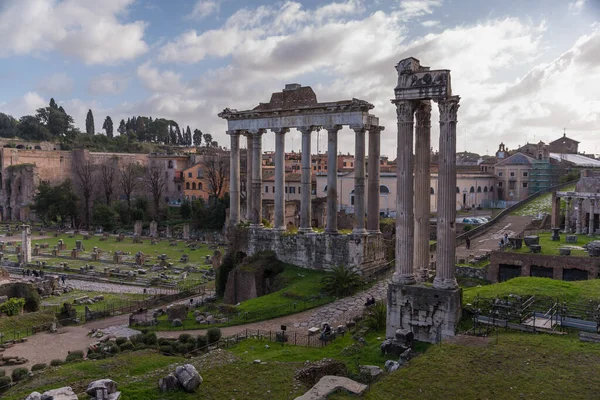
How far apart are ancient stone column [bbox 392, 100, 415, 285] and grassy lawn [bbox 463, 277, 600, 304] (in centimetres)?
215

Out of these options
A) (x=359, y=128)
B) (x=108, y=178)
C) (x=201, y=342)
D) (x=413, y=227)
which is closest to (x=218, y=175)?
(x=108, y=178)

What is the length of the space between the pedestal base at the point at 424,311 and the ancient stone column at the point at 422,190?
5.66 ft

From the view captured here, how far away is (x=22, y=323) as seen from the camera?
22.8m

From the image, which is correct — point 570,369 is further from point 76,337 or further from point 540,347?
point 76,337

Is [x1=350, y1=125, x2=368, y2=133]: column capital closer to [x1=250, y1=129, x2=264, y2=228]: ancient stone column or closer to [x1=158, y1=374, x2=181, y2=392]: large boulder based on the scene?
Answer: [x1=250, y1=129, x2=264, y2=228]: ancient stone column

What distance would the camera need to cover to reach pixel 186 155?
3278 inches

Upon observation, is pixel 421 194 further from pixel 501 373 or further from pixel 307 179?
pixel 307 179

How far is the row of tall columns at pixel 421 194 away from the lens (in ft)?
49.7

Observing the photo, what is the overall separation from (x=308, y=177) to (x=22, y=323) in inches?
558

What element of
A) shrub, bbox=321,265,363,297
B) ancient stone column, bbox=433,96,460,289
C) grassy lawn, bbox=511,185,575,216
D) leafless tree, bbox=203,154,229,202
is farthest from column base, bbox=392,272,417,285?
leafless tree, bbox=203,154,229,202

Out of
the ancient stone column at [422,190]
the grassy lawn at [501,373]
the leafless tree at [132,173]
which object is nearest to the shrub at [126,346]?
the grassy lawn at [501,373]

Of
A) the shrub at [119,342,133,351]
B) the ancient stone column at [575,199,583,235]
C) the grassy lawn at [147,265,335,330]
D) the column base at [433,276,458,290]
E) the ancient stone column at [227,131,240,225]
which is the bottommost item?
the shrub at [119,342,133,351]

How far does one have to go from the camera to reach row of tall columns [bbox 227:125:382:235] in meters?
24.6

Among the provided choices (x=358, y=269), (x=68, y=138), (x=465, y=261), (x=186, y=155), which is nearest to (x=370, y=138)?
(x=358, y=269)
